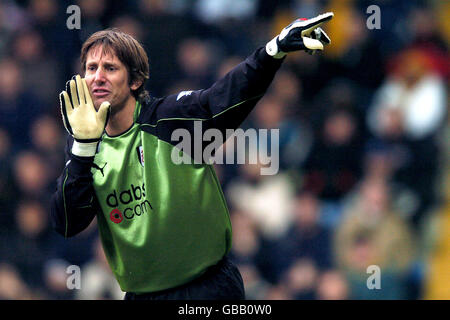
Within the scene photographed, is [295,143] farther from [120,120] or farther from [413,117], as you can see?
[120,120]

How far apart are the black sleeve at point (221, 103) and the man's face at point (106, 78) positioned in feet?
0.52

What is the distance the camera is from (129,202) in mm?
4301

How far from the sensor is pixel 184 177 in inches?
168

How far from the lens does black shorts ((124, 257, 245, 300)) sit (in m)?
4.36

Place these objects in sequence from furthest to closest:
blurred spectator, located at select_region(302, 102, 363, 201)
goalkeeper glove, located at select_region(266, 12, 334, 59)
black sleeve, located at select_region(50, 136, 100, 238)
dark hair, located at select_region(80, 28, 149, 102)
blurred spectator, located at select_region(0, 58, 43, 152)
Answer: blurred spectator, located at select_region(0, 58, 43, 152) < blurred spectator, located at select_region(302, 102, 363, 201) < dark hair, located at select_region(80, 28, 149, 102) < black sleeve, located at select_region(50, 136, 100, 238) < goalkeeper glove, located at select_region(266, 12, 334, 59)

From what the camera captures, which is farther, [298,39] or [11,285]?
[11,285]

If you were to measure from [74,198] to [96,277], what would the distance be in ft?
9.96

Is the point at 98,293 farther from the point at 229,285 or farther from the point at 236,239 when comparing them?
the point at 229,285

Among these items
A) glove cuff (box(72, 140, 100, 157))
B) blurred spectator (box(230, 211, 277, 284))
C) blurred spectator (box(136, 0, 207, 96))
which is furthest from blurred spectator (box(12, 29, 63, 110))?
glove cuff (box(72, 140, 100, 157))

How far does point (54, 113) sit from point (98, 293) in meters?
1.71

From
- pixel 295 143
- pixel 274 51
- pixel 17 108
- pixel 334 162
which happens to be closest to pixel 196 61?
pixel 295 143

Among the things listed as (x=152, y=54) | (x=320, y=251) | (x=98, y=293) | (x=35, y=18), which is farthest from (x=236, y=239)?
(x=35, y=18)

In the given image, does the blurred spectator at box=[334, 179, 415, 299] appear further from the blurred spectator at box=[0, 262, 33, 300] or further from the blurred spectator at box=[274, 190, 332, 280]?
the blurred spectator at box=[0, 262, 33, 300]

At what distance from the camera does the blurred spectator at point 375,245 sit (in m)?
7.05
